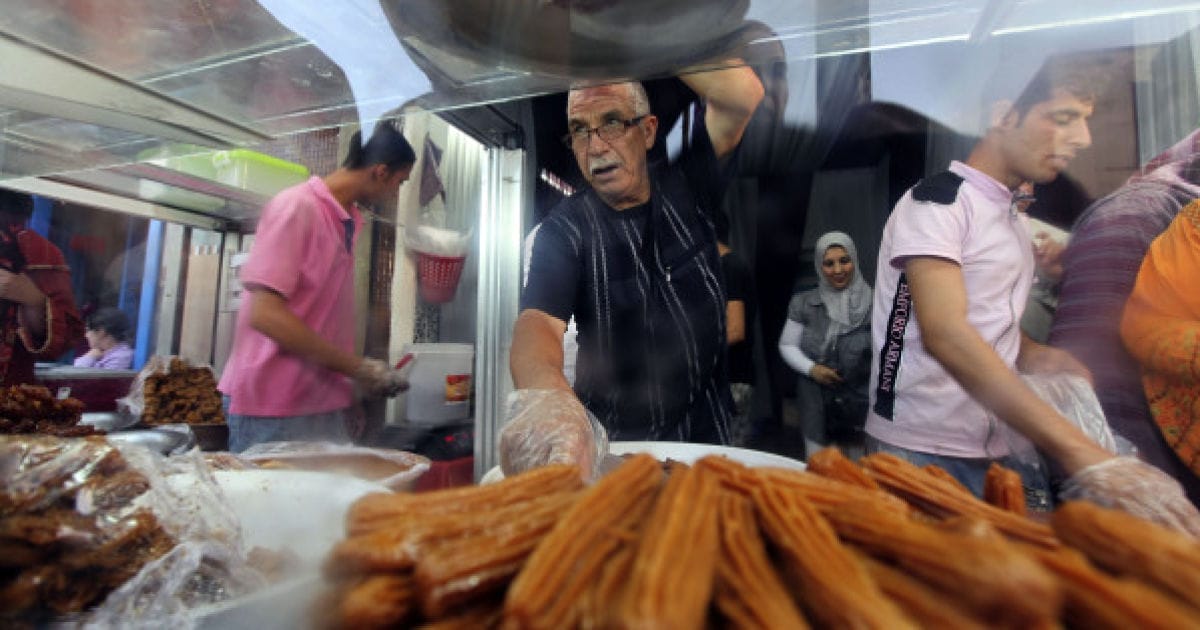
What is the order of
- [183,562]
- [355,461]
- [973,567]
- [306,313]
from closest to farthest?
[973,567], [183,562], [355,461], [306,313]

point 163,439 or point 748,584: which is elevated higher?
point 748,584

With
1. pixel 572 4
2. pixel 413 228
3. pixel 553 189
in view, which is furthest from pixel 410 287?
pixel 572 4

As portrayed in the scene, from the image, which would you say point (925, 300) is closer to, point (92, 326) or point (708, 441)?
point (708, 441)

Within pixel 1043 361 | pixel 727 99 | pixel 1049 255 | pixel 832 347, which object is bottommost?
pixel 1043 361

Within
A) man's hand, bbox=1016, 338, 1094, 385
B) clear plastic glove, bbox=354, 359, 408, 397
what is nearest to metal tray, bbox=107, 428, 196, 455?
clear plastic glove, bbox=354, 359, 408, 397

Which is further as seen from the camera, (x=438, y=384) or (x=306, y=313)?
(x=438, y=384)

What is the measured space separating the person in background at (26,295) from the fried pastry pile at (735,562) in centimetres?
429

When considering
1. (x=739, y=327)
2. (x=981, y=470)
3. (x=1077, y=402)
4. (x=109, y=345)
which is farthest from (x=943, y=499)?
(x=109, y=345)

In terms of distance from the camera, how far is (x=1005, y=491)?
3.07ft

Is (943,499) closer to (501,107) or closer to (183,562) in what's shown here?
(183,562)

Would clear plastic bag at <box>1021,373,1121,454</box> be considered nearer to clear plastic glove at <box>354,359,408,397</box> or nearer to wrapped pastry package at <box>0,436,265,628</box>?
wrapped pastry package at <box>0,436,265,628</box>

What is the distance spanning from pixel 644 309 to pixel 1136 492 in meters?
2.08

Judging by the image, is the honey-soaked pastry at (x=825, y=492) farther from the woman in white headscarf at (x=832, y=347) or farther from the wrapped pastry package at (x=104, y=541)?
the woman in white headscarf at (x=832, y=347)

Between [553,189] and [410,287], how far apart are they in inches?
58.8
